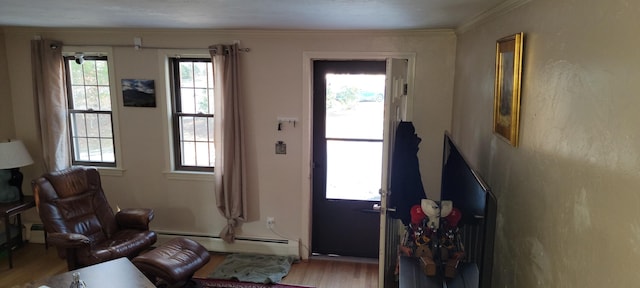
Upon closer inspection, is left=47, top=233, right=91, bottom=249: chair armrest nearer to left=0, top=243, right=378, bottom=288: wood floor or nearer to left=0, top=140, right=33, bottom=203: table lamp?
left=0, top=243, right=378, bottom=288: wood floor

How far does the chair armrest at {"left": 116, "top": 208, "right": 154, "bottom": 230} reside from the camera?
3.72 meters

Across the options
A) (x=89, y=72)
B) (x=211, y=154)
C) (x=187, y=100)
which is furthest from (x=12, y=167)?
(x=211, y=154)

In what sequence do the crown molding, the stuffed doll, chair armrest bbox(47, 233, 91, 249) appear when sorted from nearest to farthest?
the crown molding < the stuffed doll < chair armrest bbox(47, 233, 91, 249)

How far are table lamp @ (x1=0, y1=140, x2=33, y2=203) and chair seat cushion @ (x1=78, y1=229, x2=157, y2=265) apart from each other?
1131mm

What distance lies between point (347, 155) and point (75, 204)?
2531mm

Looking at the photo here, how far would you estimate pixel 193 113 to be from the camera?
404 centimetres

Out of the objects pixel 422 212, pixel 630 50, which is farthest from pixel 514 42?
pixel 422 212

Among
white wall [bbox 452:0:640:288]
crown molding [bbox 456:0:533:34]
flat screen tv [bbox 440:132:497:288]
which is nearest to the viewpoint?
white wall [bbox 452:0:640:288]

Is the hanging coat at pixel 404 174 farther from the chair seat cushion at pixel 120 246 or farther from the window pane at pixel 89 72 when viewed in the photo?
the window pane at pixel 89 72

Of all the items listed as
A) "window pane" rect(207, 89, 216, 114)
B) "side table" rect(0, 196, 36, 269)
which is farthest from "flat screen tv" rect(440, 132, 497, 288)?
"side table" rect(0, 196, 36, 269)

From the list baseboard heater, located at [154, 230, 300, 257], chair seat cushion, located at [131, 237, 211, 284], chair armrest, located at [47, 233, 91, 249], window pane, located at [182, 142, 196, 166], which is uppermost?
window pane, located at [182, 142, 196, 166]

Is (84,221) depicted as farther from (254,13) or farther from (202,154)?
(254,13)

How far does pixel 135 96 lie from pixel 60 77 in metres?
0.76

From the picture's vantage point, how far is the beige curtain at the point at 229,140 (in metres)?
3.72
